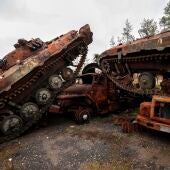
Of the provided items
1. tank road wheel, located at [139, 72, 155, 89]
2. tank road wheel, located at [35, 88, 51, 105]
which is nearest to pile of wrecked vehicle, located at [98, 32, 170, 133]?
tank road wheel, located at [139, 72, 155, 89]

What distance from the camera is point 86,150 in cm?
730

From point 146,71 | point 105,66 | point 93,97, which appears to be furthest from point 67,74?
point 146,71

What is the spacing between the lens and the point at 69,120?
10500 millimetres

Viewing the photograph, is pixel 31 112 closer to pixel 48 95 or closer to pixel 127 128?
pixel 48 95

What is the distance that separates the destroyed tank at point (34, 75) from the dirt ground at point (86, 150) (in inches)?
24.5

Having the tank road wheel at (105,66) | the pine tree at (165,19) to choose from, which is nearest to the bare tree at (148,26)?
the pine tree at (165,19)

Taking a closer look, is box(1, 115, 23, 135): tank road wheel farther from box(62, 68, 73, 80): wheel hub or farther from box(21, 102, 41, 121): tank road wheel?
box(62, 68, 73, 80): wheel hub

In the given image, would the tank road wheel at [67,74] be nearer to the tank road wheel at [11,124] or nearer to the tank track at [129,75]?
the tank track at [129,75]

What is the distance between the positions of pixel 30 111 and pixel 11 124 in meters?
0.75

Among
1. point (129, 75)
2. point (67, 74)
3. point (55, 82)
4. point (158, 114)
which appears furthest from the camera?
point (129, 75)

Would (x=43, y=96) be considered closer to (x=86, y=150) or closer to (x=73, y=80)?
(x=73, y=80)

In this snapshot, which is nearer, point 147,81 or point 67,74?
point 147,81

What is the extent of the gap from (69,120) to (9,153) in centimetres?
339

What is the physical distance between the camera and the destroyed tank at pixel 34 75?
8469 mm
